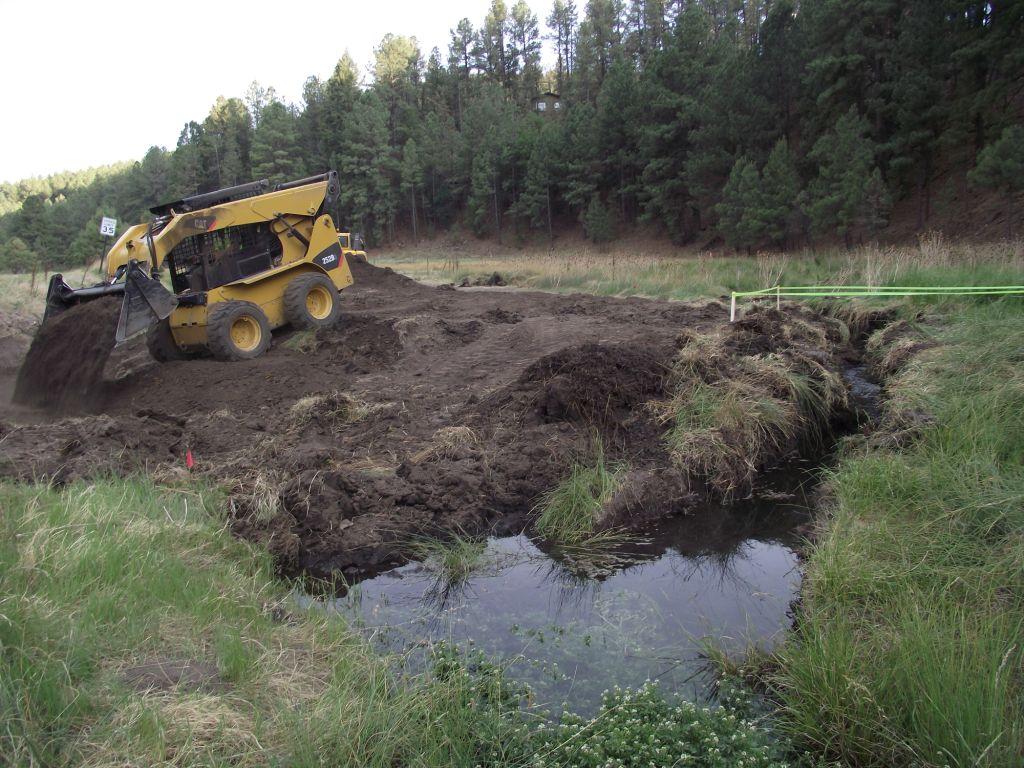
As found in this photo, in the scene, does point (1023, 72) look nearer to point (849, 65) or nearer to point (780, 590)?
point (849, 65)

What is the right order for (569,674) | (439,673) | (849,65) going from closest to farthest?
(439,673) → (569,674) → (849,65)

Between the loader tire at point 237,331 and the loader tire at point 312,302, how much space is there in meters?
0.62

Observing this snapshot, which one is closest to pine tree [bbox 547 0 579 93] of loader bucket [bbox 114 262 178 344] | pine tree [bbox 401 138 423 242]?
pine tree [bbox 401 138 423 242]

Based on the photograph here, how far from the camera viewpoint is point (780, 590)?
196 inches

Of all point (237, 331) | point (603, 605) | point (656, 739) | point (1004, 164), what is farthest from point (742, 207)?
point (656, 739)

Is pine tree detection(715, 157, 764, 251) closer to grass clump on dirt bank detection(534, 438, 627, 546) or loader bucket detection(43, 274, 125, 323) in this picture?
loader bucket detection(43, 274, 125, 323)

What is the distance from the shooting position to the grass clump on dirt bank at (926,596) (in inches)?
117

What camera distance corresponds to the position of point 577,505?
19.6ft


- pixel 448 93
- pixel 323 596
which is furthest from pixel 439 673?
pixel 448 93

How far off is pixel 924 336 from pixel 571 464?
570 centimetres

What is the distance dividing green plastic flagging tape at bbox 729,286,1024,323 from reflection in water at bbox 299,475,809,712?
5.79 metres

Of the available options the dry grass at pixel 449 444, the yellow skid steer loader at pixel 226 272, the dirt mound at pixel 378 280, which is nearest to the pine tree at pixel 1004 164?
the dirt mound at pixel 378 280

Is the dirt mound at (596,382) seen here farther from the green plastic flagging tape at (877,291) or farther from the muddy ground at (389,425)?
the green plastic flagging tape at (877,291)

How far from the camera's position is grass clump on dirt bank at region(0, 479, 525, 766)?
2.77m
